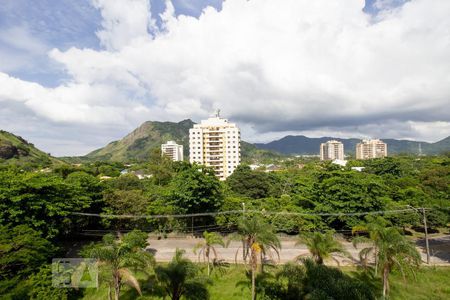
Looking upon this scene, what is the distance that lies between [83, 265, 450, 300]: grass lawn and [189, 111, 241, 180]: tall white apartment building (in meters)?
55.3

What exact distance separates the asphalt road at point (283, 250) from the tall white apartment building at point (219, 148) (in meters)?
47.4

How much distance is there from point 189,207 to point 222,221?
3.52 meters

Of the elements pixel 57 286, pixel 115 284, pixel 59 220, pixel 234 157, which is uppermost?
pixel 234 157

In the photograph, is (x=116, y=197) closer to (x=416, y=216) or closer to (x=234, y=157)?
(x=416, y=216)

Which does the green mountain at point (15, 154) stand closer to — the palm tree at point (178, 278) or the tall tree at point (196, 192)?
the tall tree at point (196, 192)

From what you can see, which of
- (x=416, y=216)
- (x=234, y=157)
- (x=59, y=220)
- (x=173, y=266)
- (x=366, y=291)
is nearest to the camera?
(x=366, y=291)

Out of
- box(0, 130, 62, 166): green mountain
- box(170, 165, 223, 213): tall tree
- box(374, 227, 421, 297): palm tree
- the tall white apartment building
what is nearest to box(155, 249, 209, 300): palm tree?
box(374, 227, 421, 297): palm tree

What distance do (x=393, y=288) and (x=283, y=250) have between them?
8.42 m

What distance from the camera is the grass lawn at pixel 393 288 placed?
15555 mm

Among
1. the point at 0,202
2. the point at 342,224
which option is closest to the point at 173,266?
the point at 0,202

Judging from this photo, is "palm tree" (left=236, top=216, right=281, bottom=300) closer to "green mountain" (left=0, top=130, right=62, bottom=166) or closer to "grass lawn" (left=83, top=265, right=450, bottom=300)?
"grass lawn" (left=83, top=265, right=450, bottom=300)

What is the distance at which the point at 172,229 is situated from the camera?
26.5m

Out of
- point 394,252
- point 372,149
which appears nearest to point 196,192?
point 394,252

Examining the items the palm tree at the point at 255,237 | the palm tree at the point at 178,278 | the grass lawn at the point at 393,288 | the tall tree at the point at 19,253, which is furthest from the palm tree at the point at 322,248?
the tall tree at the point at 19,253
